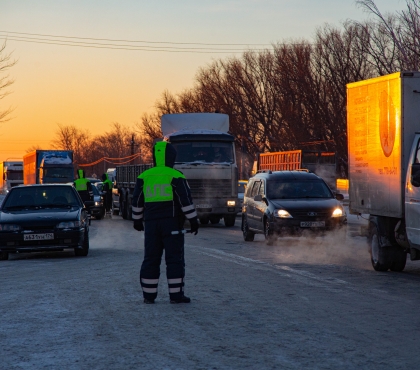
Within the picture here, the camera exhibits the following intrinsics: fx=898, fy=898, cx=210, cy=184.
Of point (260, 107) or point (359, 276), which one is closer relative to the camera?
point (359, 276)

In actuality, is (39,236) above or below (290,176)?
below

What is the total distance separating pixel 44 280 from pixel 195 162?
636 inches

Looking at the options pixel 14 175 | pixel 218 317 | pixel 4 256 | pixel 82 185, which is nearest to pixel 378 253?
pixel 218 317

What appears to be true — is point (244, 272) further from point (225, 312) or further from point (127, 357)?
point (127, 357)

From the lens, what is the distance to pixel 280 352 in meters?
6.96

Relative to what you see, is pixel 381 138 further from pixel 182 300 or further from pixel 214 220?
pixel 214 220

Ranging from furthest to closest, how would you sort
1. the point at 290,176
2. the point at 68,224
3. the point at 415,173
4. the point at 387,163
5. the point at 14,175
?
the point at 14,175, the point at 290,176, the point at 68,224, the point at 387,163, the point at 415,173

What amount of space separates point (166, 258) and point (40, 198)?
894 cm

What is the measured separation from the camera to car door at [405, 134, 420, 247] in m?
12.0

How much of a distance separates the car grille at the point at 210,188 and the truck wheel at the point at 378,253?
1488 cm

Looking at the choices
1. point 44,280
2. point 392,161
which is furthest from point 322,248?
point 44,280

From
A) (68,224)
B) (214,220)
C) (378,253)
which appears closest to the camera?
(378,253)

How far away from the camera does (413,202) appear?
1216 centimetres

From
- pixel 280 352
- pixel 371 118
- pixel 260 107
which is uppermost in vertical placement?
pixel 260 107
